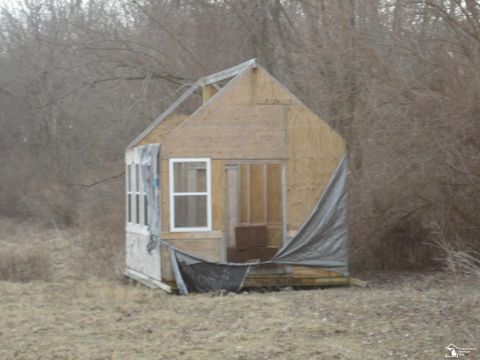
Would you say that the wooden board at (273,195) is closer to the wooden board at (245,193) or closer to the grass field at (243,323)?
the wooden board at (245,193)

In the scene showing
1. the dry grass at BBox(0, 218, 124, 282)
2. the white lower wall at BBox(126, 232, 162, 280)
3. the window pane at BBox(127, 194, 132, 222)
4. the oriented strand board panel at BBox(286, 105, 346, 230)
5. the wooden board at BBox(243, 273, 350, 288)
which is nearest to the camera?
the wooden board at BBox(243, 273, 350, 288)

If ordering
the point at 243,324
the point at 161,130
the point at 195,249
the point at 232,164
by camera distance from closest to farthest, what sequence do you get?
1. the point at 243,324
2. the point at 195,249
3. the point at 232,164
4. the point at 161,130

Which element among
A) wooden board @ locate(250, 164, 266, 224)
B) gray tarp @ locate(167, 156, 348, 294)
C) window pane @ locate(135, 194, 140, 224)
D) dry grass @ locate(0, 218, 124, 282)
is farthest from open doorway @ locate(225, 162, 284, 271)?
dry grass @ locate(0, 218, 124, 282)

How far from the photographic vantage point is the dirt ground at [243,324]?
8758mm

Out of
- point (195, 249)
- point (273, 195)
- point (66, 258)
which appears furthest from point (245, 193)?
point (66, 258)

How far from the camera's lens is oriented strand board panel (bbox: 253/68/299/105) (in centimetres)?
1446

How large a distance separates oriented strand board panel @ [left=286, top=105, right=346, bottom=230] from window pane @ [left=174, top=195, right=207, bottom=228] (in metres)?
1.48

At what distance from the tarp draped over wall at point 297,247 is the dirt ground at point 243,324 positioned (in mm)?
425

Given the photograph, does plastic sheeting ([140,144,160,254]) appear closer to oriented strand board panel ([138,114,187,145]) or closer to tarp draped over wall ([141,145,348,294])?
tarp draped over wall ([141,145,348,294])

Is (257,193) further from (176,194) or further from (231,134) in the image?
(176,194)

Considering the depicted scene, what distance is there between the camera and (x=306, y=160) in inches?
573

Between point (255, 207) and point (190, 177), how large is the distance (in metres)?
2.72

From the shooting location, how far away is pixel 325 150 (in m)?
14.6

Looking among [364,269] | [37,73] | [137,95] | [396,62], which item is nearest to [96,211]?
[137,95]
